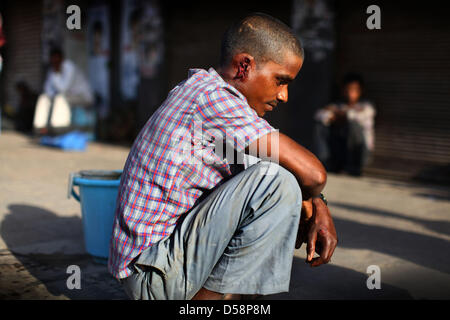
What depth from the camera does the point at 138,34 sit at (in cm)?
915

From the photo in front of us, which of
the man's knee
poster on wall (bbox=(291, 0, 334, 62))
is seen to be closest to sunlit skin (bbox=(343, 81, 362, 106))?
poster on wall (bbox=(291, 0, 334, 62))

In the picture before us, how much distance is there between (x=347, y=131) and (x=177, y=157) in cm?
487

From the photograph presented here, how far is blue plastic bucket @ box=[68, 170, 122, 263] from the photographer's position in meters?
2.61

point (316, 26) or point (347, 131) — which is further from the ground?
point (316, 26)

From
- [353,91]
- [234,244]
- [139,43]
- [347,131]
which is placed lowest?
[347,131]

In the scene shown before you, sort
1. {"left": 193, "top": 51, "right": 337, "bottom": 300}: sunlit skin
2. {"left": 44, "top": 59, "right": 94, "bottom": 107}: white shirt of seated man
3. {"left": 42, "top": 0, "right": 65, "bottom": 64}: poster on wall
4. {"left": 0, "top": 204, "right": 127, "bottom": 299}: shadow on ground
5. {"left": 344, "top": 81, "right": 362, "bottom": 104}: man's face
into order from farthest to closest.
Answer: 1. {"left": 42, "top": 0, "right": 65, "bottom": 64}: poster on wall
2. {"left": 44, "top": 59, "right": 94, "bottom": 107}: white shirt of seated man
3. {"left": 344, "top": 81, "right": 362, "bottom": 104}: man's face
4. {"left": 0, "top": 204, "right": 127, "bottom": 299}: shadow on ground
5. {"left": 193, "top": 51, "right": 337, "bottom": 300}: sunlit skin

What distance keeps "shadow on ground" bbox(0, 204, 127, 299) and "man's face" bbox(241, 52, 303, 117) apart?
110cm

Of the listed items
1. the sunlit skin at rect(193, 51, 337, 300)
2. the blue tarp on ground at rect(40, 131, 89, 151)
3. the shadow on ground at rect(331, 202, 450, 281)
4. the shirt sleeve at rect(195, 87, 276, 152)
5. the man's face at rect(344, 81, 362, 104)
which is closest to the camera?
the shirt sleeve at rect(195, 87, 276, 152)

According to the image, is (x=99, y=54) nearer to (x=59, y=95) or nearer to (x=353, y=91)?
(x=59, y=95)

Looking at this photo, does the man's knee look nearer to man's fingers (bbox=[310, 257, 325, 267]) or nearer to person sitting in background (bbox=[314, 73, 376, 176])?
man's fingers (bbox=[310, 257, 325, 267])

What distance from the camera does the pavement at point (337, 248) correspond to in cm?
245

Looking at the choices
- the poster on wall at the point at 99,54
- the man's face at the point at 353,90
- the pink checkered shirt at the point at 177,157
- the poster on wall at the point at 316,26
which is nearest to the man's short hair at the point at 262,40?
the pink checkered shirt at the point at 177,157

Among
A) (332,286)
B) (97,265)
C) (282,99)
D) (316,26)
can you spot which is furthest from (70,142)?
(282,99)

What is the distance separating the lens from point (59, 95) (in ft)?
27.7
